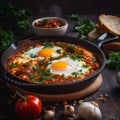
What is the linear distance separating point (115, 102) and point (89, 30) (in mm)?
1396

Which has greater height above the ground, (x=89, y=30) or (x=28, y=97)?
(x=28, y=97)

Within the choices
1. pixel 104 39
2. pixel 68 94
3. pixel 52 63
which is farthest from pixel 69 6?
pixel 68 94

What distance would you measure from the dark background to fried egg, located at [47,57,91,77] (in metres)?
1.84

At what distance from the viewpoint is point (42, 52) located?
10.8 ft

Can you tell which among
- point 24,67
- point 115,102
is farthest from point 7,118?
point 115,102

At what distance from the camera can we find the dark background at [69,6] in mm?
4820

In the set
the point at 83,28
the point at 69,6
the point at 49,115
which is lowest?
the point at 69,6

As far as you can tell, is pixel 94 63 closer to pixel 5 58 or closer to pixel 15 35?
pixel 5 58

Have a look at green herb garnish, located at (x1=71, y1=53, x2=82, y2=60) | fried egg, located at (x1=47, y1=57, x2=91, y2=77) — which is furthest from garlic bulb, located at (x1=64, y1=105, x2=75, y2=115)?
green herb garnish, located at (x1=71, y1=53, x2=82, y2=60)

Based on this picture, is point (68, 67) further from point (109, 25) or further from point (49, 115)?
point (109, 25)

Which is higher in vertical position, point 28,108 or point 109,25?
point 28,108

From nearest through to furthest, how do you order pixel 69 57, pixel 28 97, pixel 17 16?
1. pixel 28 97
2. pixel 69 57
3. pixel 17 16

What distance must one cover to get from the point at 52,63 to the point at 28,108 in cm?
77

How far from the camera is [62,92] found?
2.66 metres
